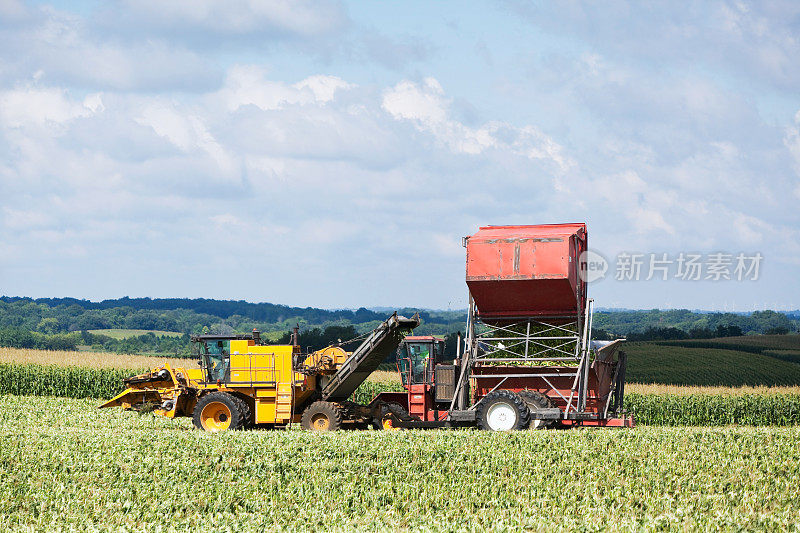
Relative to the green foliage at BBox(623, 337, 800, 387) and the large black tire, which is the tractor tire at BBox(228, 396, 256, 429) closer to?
the large black tire

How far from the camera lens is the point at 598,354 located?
20859 mm

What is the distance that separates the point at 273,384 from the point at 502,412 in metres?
5.50

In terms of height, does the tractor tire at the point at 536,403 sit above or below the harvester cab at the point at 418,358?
below

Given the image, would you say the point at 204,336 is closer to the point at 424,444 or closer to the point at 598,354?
the point at 424,444

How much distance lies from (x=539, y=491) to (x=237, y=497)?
4.70m

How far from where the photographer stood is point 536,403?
20125 mm

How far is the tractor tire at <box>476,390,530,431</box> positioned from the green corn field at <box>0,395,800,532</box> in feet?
4.06

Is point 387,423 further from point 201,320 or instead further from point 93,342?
point 201,320

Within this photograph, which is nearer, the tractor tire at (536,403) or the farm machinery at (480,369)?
the tractor tire at (536,403)

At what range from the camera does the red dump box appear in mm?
20312

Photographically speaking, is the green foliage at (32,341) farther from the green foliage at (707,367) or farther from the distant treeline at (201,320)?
the green foliage at (707,367)

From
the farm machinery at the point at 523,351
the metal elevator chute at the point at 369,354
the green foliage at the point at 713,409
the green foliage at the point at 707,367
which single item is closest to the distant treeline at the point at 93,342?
the green foliage at the point at 707,367

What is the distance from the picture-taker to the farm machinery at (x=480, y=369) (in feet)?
66.6

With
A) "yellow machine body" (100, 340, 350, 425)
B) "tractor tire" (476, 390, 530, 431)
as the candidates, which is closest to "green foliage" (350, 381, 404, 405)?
"yellow machine body" (100, 340, 350, 425)
